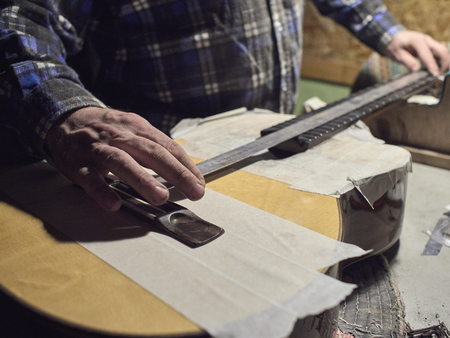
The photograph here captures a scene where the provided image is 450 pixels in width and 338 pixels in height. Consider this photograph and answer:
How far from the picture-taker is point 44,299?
0.38 m

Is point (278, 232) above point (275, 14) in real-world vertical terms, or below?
below

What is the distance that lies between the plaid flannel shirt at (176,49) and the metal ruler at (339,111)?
283mm

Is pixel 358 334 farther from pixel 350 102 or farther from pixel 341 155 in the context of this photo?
pixel 350 102

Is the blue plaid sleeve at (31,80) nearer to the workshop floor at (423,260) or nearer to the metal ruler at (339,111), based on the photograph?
the metal ruler at (339,111)

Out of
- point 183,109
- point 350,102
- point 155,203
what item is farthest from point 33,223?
point 350,102

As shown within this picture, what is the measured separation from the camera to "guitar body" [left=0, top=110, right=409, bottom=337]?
35 cm

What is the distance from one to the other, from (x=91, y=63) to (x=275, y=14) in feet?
1.90

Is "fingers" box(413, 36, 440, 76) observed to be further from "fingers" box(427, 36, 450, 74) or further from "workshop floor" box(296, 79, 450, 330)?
"workshop floor" box(296, 79, 450, 330)

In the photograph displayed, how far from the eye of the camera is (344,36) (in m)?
2.49

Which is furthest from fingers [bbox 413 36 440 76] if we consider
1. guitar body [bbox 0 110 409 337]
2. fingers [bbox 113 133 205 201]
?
fingers [bbox 113 133 205 201]

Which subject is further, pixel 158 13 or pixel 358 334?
pixel 158 13

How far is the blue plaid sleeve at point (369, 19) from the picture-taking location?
4.47ft

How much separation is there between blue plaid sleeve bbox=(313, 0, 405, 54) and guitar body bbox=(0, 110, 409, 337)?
0.89m

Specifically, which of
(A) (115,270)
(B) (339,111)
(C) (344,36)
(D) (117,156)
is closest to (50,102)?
(D) (117,156)
